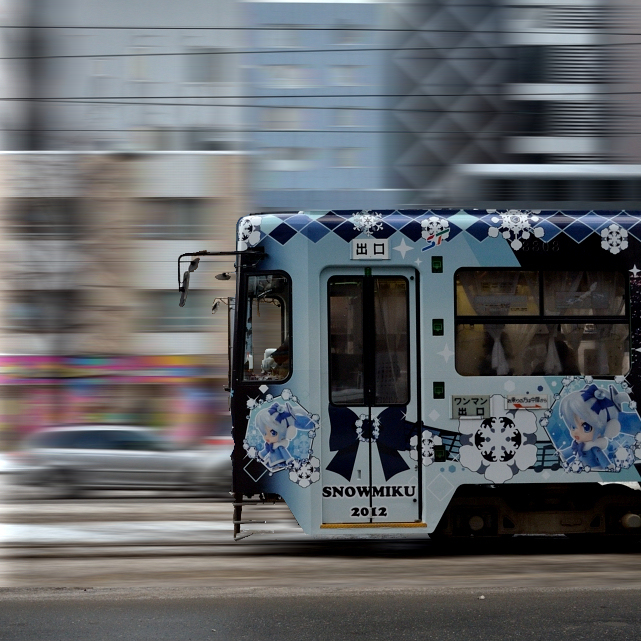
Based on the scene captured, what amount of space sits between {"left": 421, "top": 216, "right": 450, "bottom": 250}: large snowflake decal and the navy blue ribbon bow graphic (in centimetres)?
139

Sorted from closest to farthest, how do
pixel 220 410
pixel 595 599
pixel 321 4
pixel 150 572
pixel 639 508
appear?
pixel 595 599
pixel 150 572
pixel 639 508
pixel 220 410
pixel 321 4

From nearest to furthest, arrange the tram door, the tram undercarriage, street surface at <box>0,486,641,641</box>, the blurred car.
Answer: street surface at <box>0,486,641,641</box>, the tram door, the tram undercarriage, the blurred car

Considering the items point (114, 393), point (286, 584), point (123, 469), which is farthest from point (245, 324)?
point (114, 393)

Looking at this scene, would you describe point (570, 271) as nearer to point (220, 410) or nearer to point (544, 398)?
point (544, 398)

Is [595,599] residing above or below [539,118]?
below

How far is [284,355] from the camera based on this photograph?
26.4 ft

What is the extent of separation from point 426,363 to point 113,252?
1398cm

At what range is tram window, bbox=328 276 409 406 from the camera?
800 cm

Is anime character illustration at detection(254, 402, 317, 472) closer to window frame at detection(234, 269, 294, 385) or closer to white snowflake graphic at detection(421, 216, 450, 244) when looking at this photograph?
window frame at detection(234, 269, 294, 385)

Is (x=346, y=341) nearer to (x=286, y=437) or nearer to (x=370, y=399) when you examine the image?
(x=370, y=399)

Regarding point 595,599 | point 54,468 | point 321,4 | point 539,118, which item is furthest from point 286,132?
point 595,599

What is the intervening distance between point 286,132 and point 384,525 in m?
20.2

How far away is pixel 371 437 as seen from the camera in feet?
26.1

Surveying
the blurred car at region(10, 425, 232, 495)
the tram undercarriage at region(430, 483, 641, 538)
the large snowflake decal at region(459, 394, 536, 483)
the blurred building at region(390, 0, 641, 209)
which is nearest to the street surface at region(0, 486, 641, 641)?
the tram undercarriage at region(430, 483, 641, 538)
